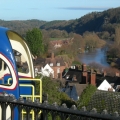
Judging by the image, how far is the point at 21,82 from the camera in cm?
1034

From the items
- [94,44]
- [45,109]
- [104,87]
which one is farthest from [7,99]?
[94,44]

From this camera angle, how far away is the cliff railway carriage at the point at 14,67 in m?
8.93

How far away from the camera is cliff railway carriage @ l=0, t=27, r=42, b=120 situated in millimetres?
8930

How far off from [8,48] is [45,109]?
309 centimetres

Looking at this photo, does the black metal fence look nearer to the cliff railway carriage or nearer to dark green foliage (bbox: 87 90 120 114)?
the cliff railway carriage

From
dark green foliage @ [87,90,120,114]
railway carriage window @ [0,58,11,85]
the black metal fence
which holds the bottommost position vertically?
dark green foliage @ [87,90,120,114]

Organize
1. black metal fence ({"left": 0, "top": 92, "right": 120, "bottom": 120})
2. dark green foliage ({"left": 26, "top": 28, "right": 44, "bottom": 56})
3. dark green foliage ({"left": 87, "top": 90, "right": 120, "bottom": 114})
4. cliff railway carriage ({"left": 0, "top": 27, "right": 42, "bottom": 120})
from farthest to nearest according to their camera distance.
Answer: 1. dark green foliage ({"left": 26, "top": 28, "right": 44, "bottom": 56})
2. dark green foliage ({"left": 87, "top": 90, "right": 120, "bottom": 114})
3. cliff railway carriage ({"left": 0, "top": 27, "right": 42, "bottom": 120})
4. black metal fence ({"left": 0, "top": 92, "right": 120, "bottom": 120})

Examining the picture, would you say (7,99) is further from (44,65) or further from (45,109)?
(44,65)

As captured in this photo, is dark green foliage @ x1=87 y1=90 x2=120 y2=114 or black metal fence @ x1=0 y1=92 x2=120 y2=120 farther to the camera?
dark green foliage @ x1=87 y1=90 x2=120 y2=114

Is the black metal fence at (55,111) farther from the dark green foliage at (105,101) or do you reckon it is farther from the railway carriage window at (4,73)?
the dark green foliage at (105,101)

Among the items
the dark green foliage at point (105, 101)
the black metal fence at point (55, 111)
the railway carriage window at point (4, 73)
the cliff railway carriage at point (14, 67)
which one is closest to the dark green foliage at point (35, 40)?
the dark green foliage at point (105, 101)

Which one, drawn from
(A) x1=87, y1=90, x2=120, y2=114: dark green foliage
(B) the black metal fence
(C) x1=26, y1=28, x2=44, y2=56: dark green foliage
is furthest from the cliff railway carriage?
(C) x1=26, y1=28, x2=44, y2=56: dark green foliage

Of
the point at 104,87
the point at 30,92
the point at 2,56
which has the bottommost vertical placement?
the point at 104,87

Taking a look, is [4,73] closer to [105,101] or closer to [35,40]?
[105,101]
